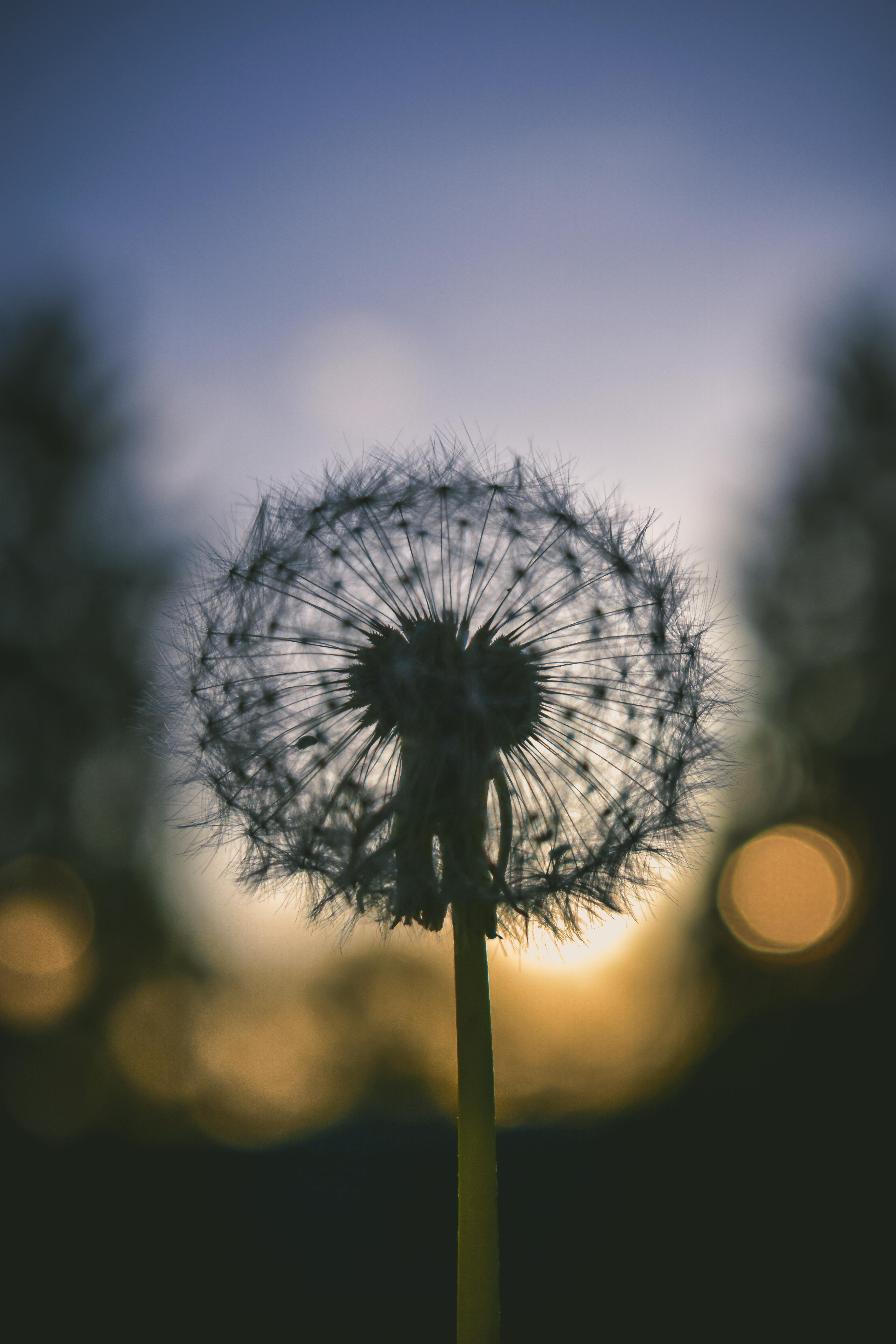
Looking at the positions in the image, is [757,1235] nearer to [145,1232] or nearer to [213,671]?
[145,1232]

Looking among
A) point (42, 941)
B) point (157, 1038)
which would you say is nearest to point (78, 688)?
point (42, 941)

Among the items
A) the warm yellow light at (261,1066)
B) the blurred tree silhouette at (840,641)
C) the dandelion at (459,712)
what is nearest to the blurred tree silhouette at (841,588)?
the blurred tree silhouette at (840,641)

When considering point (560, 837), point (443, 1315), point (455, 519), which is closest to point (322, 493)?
point (455, 519)

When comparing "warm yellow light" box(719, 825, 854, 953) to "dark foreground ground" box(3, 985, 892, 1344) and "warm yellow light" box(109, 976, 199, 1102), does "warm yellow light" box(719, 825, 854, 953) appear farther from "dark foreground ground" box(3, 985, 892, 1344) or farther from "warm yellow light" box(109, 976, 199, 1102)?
"warm yellow light" box(109, 976, 199, 1102)

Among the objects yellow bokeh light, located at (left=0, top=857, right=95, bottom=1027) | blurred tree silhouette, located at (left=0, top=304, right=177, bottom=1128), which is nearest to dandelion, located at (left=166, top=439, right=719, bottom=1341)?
blurred tree silhouette, located at (left=0, top=304, right=177, bottom=1128)

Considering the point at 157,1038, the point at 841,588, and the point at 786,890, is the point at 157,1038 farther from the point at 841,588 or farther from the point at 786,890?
the point at 841,588

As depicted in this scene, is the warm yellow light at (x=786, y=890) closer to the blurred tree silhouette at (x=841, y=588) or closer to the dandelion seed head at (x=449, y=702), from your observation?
the blurred tree silhouette at (x=841, y=588)
